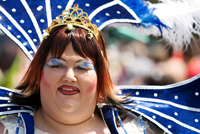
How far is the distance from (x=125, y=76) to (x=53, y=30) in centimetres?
203

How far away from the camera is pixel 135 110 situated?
2.28 meters

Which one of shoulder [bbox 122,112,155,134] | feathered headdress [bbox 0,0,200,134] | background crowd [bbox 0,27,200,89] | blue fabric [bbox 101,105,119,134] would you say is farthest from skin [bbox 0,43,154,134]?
background crowd [bbox 0,27,200,89]

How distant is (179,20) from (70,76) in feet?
3.03

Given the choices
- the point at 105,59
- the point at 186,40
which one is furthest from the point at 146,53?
the point at 105,59

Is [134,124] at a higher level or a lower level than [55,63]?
lower

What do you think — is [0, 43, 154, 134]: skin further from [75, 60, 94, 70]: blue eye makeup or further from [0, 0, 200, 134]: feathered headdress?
[0, 0, 200, 134]: feathered headdress

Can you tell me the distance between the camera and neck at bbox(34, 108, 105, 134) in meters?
2.08

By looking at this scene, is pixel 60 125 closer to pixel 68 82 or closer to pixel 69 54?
pixel 68 82

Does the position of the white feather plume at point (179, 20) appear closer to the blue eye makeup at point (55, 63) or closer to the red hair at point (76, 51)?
the red hair at point (76, 51)

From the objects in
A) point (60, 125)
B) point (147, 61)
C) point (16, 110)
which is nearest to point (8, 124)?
point (16, 110)

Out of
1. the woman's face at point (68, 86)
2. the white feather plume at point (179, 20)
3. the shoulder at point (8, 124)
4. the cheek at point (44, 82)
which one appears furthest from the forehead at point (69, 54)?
the white feather plume at point (179, 20)

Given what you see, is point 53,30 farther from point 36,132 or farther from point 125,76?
point 125,76

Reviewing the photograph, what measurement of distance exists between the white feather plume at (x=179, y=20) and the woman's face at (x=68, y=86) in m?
0.66

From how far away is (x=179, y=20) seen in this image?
2.39 meters
